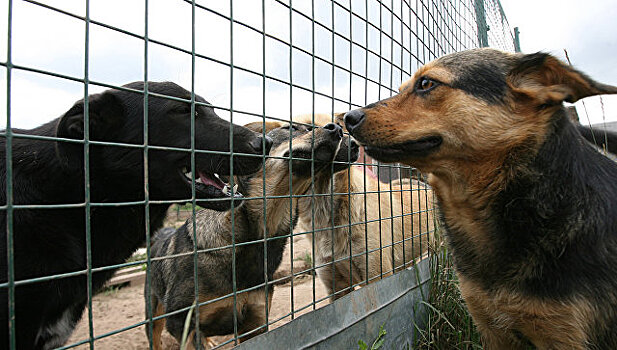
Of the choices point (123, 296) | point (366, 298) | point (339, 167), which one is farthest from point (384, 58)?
point (123, 296)

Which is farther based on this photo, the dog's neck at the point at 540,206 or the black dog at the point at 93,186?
the dog's neck at the point at 540,206

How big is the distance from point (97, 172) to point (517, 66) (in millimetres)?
2141

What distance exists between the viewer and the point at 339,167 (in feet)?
9.71

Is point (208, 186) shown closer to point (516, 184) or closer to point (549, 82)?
point (516, 184)

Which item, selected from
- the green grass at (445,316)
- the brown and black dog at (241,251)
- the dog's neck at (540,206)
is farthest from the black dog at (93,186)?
the green grass at (445,316)

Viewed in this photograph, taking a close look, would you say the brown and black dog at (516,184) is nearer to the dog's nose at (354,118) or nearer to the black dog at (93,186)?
the dog's nose at (354,118)

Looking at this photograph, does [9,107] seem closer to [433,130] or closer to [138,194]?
[138,194]

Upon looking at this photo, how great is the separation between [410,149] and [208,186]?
1056 millimetres

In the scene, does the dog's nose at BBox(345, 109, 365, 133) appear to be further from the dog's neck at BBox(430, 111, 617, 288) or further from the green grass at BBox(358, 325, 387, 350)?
the green grass at BBox(358, 325, 387, 350)

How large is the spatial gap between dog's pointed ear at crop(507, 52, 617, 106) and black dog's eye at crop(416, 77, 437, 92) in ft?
1.22

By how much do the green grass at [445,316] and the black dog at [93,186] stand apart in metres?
1.79

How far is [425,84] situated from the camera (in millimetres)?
Answer: 2021

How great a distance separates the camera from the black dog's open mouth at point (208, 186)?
1876mm

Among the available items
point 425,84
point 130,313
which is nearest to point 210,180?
point 425,84
